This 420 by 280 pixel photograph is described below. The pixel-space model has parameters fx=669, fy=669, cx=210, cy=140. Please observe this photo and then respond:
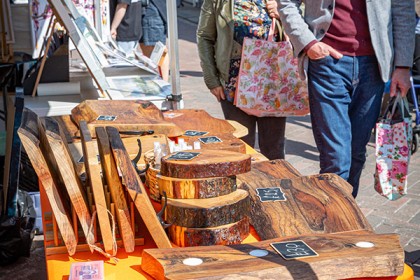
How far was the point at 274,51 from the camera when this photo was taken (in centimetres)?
335

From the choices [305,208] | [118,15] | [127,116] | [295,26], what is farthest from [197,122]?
[118,15]

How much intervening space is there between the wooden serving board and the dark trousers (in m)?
0.58

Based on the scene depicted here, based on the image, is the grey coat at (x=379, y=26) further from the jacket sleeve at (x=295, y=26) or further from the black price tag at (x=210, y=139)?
the black price tag at (x=210, y=139)

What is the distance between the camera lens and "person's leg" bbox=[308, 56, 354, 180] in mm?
2846

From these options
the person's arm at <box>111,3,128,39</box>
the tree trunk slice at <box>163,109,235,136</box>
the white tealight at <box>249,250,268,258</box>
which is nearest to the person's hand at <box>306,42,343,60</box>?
the tree trunk slice at <box>163,109,235,136</box>

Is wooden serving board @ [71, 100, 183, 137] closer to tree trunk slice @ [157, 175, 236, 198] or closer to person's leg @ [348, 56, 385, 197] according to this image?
person's leg @ [348, 56, 385, 197]

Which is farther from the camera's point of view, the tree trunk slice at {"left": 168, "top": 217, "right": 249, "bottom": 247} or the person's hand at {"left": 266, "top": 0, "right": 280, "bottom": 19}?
the person's hand at {"left": 266, "top": 0, "right": 280, "bottom": 19}

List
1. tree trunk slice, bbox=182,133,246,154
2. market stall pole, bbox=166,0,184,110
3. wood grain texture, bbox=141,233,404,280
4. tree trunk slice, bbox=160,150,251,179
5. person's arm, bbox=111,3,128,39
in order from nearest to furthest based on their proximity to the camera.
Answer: wood grain texture, bbox=141,233,404,280 < tree trunk slice, bbox=160,150,251,179 < tree trunk slice, bbox=182,133,246,154 < market stall pole, bbox=166,0,184,110 < person's arm, bbox=111,3,128,39

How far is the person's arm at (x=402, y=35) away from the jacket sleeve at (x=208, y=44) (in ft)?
3.18

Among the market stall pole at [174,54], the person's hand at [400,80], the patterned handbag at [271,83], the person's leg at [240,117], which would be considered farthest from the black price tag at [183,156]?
the market stall pole at [174,54]

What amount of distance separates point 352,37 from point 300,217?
1.14m

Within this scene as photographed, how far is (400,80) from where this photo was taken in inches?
114

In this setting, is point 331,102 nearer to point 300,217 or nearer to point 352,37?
point 352,37

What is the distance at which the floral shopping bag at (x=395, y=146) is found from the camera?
2.93 metres
